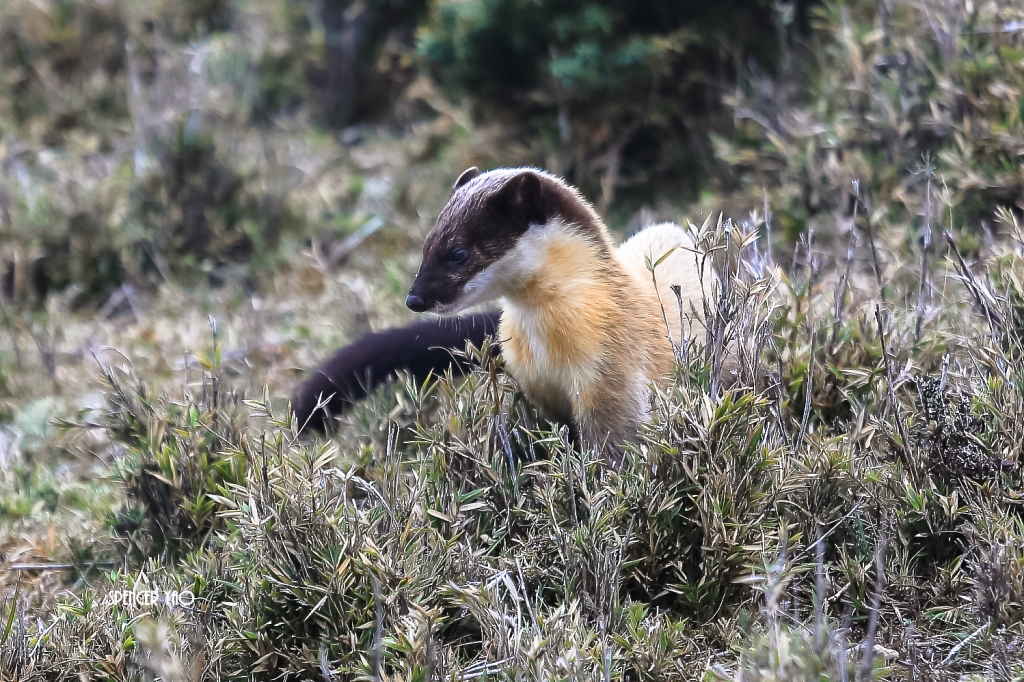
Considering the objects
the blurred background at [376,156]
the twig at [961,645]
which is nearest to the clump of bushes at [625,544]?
the twig at [961,645]

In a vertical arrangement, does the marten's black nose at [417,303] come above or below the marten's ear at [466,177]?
below

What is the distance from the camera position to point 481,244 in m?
3.16

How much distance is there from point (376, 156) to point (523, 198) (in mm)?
4570

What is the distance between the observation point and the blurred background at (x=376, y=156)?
448 centimetres

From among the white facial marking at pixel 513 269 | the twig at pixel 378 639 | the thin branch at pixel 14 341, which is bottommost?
the thin branch at pixel 14 341

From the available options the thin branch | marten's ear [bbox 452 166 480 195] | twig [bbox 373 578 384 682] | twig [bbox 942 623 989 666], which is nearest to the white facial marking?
marten's ear [bbox 452 166 480 195]

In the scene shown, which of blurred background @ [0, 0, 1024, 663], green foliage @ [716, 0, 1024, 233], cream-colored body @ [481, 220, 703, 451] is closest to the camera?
cream-colored body @ [481, 220, 703, 451]

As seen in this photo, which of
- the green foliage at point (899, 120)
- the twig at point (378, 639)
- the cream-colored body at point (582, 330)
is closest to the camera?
the twig at point (378, 639)

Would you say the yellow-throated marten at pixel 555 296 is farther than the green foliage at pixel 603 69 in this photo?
No

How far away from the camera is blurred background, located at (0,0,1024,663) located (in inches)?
176

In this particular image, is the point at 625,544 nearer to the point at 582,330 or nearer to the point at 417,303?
the point at 582,330

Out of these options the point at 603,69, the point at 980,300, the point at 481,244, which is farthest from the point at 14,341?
the point at 980,300

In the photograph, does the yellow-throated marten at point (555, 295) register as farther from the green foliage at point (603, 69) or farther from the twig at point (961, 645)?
the green foliage at point (603, 69)

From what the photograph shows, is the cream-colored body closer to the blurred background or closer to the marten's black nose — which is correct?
the marten's black nose
